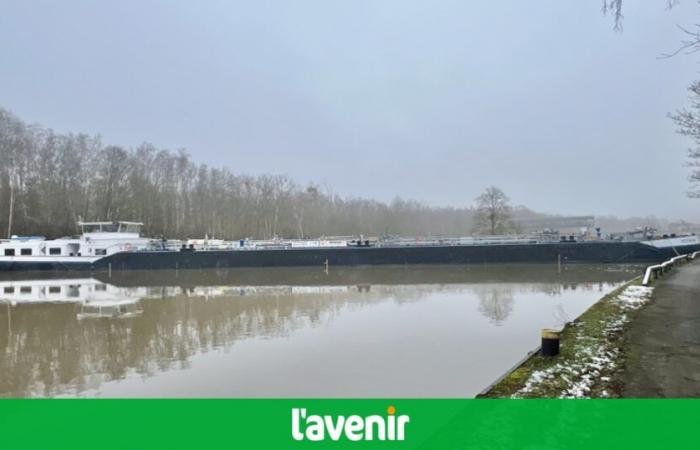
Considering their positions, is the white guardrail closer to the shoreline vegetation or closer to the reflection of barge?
the reflection of barge

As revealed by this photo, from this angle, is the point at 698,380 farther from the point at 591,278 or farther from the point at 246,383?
the point at 591,278

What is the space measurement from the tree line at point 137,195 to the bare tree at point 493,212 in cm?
87

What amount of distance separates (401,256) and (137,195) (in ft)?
118

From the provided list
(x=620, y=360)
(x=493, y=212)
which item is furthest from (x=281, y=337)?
(x=493, y=212)

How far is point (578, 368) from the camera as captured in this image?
6422mm

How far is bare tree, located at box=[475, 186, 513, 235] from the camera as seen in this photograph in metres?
59.0

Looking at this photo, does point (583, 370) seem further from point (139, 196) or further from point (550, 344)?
point (139, 196)

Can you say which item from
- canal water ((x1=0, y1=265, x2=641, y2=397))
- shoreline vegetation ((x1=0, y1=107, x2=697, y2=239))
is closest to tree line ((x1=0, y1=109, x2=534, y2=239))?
shoreline vegetation ((x1=0, y1=107, x2=697, y2=239))

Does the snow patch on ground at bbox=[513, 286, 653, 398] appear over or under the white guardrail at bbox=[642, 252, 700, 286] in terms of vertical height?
under
